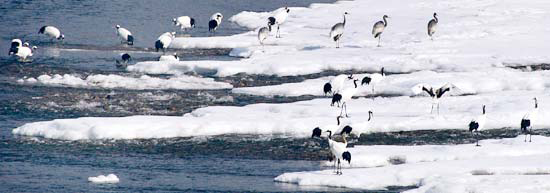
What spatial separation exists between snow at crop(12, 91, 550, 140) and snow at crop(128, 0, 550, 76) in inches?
215

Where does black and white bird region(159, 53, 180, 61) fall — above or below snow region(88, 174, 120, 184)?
above

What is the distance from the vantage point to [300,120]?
101ft

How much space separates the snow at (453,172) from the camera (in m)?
23.1

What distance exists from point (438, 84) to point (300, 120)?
254 inches

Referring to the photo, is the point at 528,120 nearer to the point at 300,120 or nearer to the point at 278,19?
the point at 300,120

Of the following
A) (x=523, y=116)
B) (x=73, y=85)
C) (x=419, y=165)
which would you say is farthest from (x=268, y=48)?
(x=419, y=165)

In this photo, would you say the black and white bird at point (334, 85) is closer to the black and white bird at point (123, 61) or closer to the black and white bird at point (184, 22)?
the black and white bird at point (123, 61)

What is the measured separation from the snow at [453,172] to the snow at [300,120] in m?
2.95

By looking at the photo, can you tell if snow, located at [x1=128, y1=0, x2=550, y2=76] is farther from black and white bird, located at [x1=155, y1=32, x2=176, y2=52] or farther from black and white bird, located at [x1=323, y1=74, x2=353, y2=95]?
black and white bird, located at [x1=323, y1=74, x2=353, y2=95]

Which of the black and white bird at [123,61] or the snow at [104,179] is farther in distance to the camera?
the black and white bird at [123,61]

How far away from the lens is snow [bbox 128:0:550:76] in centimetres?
3981

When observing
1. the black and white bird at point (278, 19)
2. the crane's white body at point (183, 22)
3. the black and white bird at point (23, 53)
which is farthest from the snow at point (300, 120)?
the crane's white body at point (183, 22)

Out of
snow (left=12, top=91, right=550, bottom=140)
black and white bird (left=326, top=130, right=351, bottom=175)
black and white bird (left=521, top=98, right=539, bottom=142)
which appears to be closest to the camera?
black and white bird (left=326, top=130, right=351, bottom=175)

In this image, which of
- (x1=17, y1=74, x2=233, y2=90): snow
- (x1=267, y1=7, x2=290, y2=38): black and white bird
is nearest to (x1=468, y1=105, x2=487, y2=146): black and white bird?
(x1=17, y1=74, x2=233, y2=90): snow
